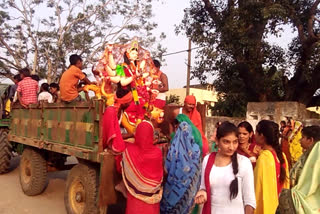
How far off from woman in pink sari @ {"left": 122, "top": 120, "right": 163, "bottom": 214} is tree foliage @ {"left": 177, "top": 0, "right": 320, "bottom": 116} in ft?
21.3

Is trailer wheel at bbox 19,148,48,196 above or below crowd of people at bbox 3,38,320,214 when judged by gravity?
below

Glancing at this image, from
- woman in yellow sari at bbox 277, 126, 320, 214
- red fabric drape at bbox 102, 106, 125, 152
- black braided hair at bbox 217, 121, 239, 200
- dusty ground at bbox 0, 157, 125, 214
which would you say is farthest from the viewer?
dusty ground at bbox 0, 157, 125, 214

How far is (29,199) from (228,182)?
4.60m

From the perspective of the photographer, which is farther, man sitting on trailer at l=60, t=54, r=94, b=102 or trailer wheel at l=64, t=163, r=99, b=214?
man sitting on trailer at l=60, t=54, r=94, b=102

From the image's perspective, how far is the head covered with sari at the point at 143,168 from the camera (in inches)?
124

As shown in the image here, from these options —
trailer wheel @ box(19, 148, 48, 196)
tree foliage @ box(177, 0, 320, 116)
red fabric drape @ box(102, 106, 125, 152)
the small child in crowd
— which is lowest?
trailer wheel @ box(19, 148, 48, 196)

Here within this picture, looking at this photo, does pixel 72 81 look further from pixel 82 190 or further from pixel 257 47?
pixel 257 47

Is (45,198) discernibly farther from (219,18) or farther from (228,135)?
(219,18)

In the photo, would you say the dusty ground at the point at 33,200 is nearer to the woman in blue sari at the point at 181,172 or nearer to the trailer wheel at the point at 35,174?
the trailer wheel at the point at 35,174

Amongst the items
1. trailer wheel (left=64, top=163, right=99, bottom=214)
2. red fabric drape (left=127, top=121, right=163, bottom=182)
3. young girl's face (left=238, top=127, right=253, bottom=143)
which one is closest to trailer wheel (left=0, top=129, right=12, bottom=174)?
trailer wheel (left=64, top=163, right=99, bottom=214)

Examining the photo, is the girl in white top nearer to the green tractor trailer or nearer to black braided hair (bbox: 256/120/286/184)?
black braided hair (bbox: 256/120/286/184)

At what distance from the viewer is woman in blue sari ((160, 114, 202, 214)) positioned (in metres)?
3.56

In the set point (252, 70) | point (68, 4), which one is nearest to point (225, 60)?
point (252, 70)

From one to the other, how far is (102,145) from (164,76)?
2.57m
